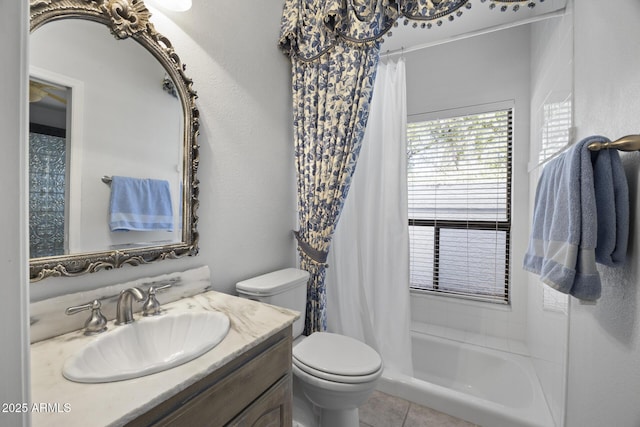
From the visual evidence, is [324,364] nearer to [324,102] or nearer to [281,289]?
[281,289]

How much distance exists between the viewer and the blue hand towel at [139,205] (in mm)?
1069

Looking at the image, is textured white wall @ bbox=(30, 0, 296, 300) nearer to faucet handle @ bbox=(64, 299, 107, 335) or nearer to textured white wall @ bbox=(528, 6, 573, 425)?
faucet handle @ bbox=(64, 299, 107, 335)

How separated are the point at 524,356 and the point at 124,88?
9.39ft

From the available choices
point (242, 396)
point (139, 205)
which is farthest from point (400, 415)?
point (139, 205)

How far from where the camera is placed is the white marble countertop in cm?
56

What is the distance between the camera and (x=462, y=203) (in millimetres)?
2352

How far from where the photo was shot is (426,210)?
249 centimetres

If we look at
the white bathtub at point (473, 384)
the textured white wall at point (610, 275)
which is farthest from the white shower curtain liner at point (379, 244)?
the textured white wall at point (610, 275)

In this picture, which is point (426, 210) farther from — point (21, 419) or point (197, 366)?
point (21, 419)

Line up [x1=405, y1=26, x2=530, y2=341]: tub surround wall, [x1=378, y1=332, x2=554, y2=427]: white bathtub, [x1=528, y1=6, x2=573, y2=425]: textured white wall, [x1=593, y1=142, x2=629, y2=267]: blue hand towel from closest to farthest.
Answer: [x1=593, y1=142, x2=629, y2=267]: blue hand towel < [x1=528, y1=6, x2=573, y2=425]: textured white wall < [x1=378, y1=332, x2=554, y2=427]: white bathtub < [x1=405, y1=26, x2=530, y2=341]: tub surround wall

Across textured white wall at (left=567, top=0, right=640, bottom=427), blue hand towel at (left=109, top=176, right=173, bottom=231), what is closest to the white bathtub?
textured white wall at (left=567, top=0, right=640, bottom=427)

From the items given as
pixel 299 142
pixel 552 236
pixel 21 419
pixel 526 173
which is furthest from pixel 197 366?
pixel 526 173

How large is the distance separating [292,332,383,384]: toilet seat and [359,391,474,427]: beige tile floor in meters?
0.53

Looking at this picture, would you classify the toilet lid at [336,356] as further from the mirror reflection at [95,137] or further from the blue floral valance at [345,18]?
the blue floral valance at [345,18]
